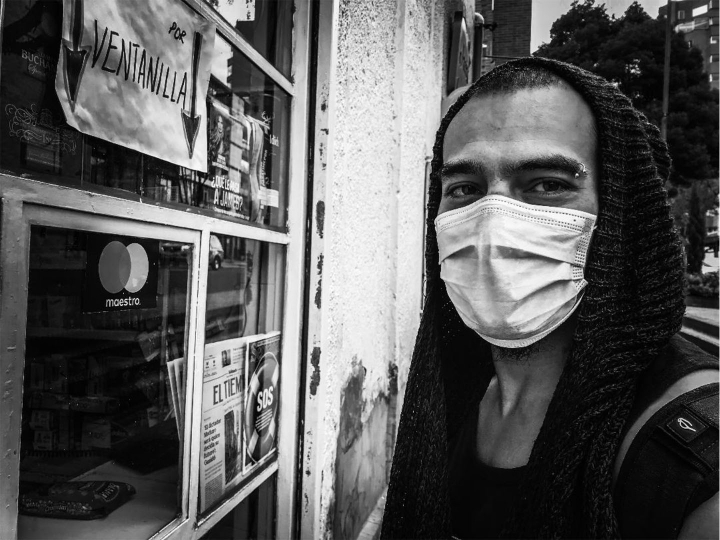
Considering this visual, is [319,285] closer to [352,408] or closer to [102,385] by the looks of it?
[352,408]

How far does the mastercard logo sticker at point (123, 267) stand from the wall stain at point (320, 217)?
0.81 meters

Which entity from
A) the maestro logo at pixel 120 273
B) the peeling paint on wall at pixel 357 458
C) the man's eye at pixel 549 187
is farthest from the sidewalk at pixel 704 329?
the maestro logo at pixel 120 273

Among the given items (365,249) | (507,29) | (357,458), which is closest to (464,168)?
(365,249)

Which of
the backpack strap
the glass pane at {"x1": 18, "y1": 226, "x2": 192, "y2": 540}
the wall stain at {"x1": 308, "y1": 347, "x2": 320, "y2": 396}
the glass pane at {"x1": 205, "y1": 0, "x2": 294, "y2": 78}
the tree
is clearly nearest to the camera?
the backpack strap

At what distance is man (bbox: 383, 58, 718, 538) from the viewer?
885mm

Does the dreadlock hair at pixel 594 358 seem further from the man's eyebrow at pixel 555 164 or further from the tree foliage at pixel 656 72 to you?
the tree foliage at pixel 656 72

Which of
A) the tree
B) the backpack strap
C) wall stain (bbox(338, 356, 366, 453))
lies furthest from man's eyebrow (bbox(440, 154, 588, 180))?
the tree

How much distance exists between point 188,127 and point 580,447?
52.6 inches

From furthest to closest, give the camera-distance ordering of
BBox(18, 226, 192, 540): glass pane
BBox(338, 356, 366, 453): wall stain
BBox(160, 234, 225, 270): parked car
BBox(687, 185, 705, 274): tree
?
1. BBox(687, 185, 705, 274): tree
2. BBox(338, 356, 366, 453): wall stain
3. BBox(160, 234, 225, 270): parked car
4. BBox(18, 226, 192, 540): glass pane

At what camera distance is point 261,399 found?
1848mm

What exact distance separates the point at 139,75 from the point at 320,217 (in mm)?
887

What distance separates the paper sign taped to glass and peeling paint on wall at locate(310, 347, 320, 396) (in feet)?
2.82

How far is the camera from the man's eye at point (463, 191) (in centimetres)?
132

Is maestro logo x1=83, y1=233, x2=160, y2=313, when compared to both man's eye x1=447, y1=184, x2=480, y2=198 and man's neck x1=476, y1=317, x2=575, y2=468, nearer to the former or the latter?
man's eye x1=447, y1=184, x2=480, y2=198
